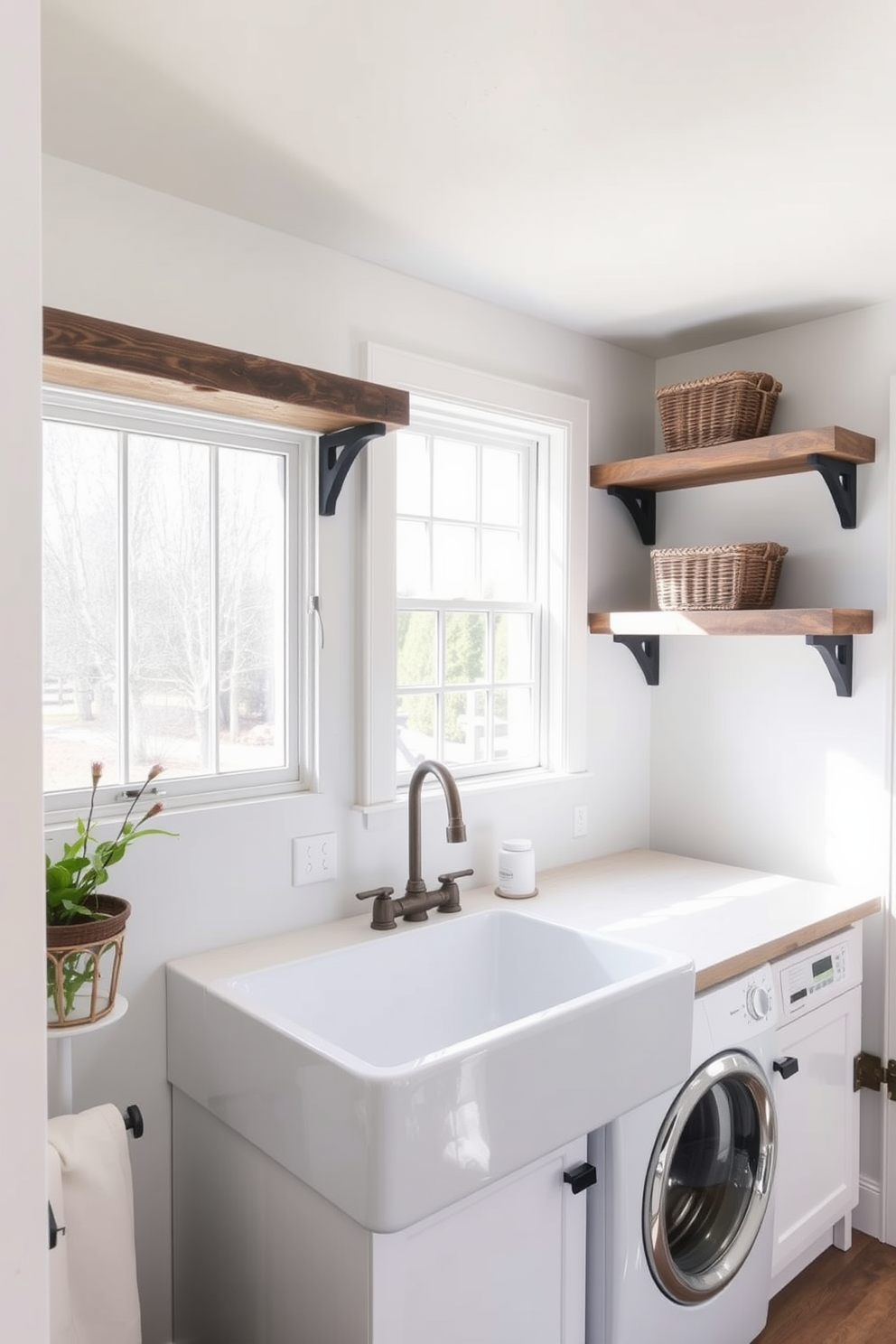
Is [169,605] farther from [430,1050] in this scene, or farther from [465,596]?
[430,1050]

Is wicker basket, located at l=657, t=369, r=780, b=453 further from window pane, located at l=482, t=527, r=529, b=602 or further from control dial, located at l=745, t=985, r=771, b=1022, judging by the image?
control dial, located at l=745, t=985, r=771, b=1022

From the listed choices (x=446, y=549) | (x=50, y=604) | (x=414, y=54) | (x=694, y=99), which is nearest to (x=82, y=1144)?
(x=50, y=604)

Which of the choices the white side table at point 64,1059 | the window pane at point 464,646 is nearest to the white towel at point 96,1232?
the white side table at point 64,1059

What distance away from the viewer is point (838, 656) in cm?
247

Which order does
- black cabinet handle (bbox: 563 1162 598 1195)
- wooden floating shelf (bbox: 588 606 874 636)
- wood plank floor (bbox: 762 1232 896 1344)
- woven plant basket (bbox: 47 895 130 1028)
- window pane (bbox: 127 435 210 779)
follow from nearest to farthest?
woven plant basket (bbox: 47 895 130 1028)
black cabinet handle (bbox: 563 1162 598 1195)
window pane (bbox: 127 435 210 779)
wood plank floor (bbox: 762 1232 896 1344)
wooden floating shelf (bbox: 588 606 874 636)

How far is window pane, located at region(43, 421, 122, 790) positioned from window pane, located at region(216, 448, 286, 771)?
0.80 feet

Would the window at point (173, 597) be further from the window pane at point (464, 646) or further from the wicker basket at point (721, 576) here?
the wicker basket at point (721, 576)

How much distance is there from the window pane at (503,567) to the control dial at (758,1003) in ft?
3.97

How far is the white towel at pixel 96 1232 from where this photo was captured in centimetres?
151

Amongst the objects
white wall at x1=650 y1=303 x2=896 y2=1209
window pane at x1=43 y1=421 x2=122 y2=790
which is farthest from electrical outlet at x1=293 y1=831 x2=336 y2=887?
white wall at x1=650 y1=303 x2=896 y2=1209

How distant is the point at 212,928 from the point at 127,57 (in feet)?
5.11

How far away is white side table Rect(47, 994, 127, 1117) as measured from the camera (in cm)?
148

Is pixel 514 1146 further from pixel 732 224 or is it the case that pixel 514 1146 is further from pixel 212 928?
pixel 732 224

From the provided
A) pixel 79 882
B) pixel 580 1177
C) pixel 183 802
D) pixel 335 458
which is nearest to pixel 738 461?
pixel 335 458
